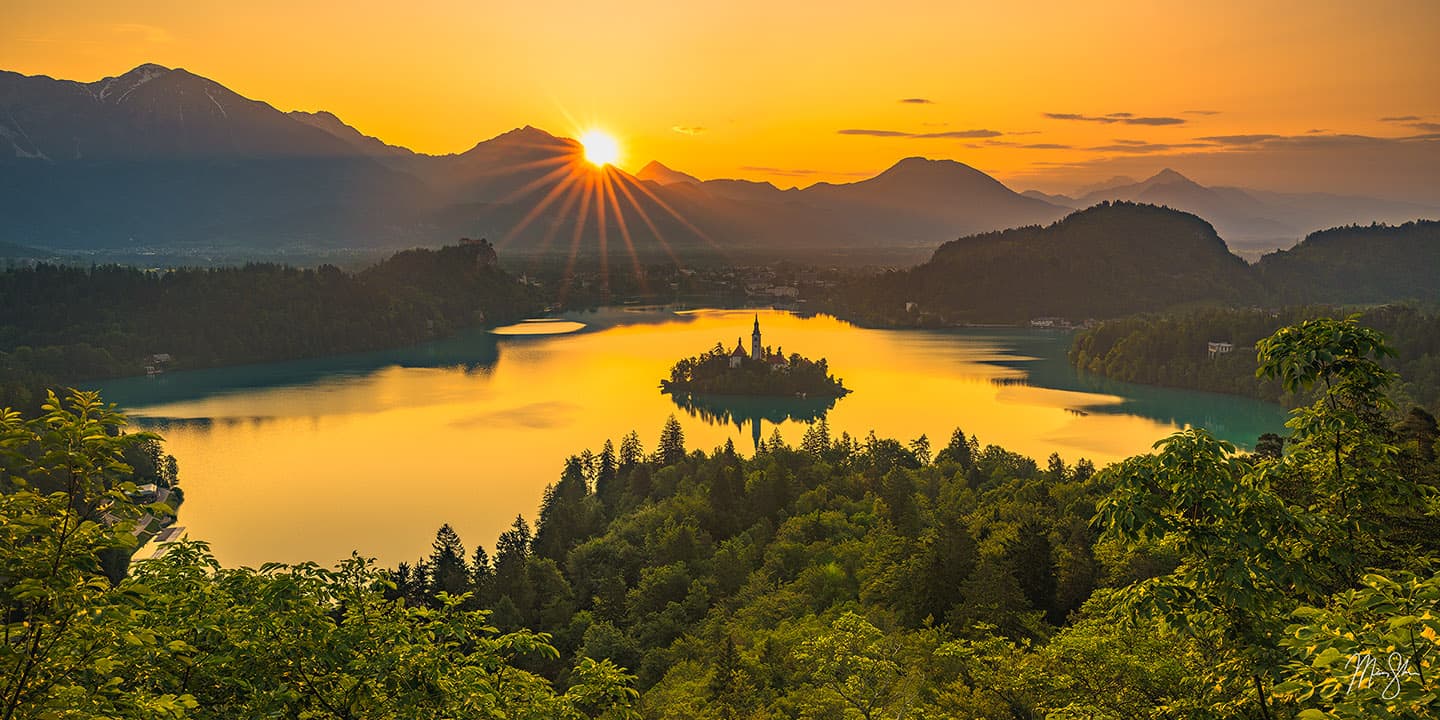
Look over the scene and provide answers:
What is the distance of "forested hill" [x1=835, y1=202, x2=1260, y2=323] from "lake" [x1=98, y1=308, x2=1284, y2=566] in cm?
2151

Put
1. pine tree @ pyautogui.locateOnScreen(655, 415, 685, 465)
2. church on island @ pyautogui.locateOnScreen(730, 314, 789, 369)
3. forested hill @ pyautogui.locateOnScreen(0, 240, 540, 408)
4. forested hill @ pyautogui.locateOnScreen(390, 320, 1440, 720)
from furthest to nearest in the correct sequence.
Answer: forested hill @ pyautogui.locateOnScreen(0, 240, 540, 408) < church on island @ pyautogui.locateOnScreen(730, 314, 789, 369) < pine tree @ pyautogui.locateOnScreen(655, 415, 685, 465) < forested hill @ pyautogui.locateOnScreen(390, 320, 1440, 720)

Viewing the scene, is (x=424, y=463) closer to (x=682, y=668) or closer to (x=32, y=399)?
(x=32, y=399)

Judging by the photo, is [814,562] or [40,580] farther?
[814,562]

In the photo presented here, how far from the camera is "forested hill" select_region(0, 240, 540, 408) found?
59.2m

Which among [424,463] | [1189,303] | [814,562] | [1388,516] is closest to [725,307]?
[1189,303]

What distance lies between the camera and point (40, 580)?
10.7ft

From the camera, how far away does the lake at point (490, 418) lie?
2628 cm

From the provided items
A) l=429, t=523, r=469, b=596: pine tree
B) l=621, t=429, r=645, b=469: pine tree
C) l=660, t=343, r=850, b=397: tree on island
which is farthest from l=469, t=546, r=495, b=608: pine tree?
l=660, t=343, r=850, b=397: tree on island

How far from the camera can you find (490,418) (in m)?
40.2

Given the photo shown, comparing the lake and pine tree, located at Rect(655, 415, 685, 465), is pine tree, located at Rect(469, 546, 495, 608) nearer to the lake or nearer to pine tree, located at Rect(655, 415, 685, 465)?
the lake

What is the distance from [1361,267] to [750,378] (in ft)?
254

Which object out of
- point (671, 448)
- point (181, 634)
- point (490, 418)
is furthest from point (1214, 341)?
point (181, 634)

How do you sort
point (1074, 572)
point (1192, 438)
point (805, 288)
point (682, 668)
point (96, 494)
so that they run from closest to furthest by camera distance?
1. point (96, 494)
2. point (1192, 438)
3. point (1074, 572)
4. point (682, 668)
5. point (805, 288)

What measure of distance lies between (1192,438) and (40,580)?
4.58 m
